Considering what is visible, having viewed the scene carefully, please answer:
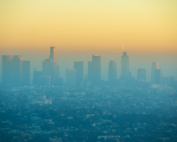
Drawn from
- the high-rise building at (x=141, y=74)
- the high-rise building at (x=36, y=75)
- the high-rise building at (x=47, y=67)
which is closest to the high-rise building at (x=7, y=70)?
the high-rise building at (x=36, y=75)

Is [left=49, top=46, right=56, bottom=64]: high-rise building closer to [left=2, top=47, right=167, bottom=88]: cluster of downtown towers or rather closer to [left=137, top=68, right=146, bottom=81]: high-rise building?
[left=2, top=47, right=167, bottom=88]: cluster of downtown towers

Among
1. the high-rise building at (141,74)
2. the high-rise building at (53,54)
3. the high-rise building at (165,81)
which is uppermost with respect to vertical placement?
the high-rise building at (53,54)

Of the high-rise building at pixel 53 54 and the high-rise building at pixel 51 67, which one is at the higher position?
the high-rise building at pixel 53 54

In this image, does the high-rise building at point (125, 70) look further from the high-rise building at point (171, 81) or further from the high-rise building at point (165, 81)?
the high-rise building at point (171, 81)

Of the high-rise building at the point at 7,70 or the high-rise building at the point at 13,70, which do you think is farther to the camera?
the high-rise building at the point at 13,70

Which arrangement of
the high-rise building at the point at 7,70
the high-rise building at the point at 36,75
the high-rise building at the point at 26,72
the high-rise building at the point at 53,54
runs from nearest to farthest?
the high-rise building at the point at 7,70
the high-rise building at the point at 53,54
the high-rise building at the point at 26,72
the high-rise building at the point at 36,75

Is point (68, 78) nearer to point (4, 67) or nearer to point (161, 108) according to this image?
point (4, 67)

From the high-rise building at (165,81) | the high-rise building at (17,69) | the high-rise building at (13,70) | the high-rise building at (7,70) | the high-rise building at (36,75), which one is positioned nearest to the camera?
the high-rise building at (7,70)

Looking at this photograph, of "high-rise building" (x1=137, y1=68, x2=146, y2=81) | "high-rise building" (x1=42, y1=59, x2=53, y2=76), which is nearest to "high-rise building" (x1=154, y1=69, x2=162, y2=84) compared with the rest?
"high-rise building" (x1=137, y1=68, x2=146, y2=81)

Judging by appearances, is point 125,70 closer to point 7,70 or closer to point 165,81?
point 165,81

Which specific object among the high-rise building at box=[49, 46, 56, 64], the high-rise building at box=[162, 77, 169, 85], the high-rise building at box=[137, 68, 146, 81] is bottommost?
the high-rise building at box=[162, 77, 169, 85]

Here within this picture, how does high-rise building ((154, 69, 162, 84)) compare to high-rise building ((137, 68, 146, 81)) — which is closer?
high-rise building ((154, 69, 162, 84))
